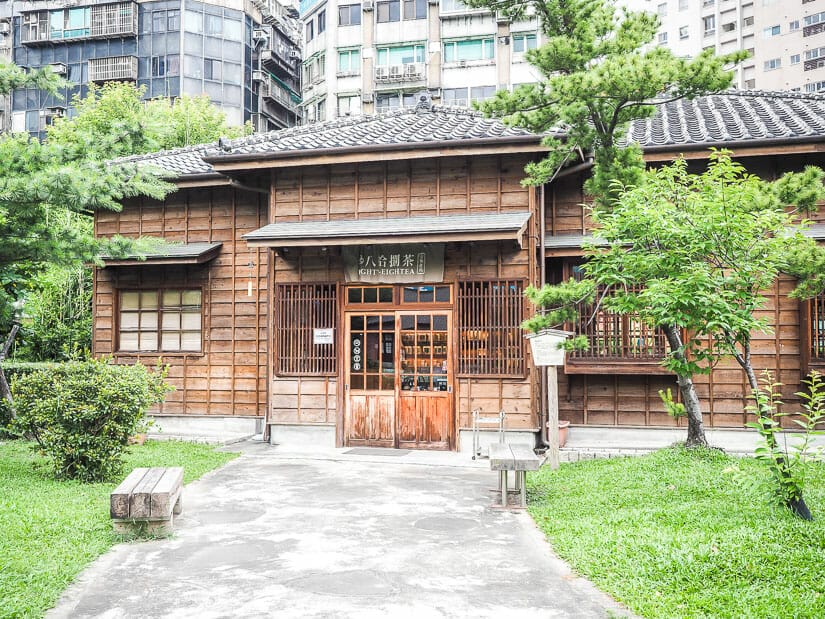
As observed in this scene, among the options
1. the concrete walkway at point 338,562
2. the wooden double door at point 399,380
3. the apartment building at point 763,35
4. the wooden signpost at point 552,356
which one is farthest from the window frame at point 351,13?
the concrete walkway at point 338,562

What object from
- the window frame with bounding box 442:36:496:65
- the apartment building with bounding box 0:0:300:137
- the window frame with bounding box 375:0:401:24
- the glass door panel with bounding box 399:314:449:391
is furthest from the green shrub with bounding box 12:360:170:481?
the apartment building with bounding box 0:0:300:137

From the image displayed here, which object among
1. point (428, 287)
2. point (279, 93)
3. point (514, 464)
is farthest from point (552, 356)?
point (279, 93)

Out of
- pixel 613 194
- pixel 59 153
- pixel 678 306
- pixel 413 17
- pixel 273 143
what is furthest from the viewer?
pixel 413 17

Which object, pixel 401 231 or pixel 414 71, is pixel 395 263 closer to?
pixel 401 231

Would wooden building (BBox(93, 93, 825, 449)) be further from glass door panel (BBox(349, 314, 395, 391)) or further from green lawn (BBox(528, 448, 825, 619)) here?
green lawn (BBox(528, 448, 825, 619))

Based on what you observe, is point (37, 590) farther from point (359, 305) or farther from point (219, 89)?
point (219, 89)

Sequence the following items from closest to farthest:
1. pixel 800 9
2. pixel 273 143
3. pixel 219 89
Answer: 1. pixel 273 143
2. pixel 219 89
3. pixel 800 9

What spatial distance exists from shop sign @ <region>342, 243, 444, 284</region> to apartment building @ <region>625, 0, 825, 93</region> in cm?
4096

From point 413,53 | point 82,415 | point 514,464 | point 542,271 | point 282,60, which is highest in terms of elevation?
point 282,60

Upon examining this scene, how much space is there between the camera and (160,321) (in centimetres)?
1431

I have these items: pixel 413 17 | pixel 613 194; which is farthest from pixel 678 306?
pixel 413 17

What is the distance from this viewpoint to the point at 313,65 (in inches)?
1602

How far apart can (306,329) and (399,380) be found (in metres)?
1.93

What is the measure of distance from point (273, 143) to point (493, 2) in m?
5.14
